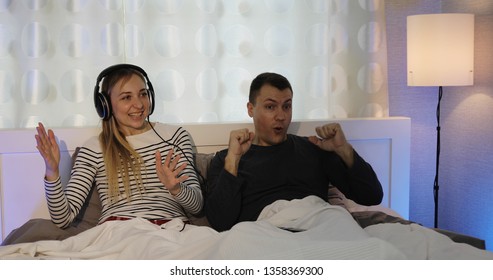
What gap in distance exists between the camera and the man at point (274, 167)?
6.63ft

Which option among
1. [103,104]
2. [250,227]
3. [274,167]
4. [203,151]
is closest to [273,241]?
[250,227]

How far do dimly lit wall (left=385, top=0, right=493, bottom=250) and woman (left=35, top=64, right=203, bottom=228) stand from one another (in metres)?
1.27

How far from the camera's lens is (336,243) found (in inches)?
57.8

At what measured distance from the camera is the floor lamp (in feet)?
8.24

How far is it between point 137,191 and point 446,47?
4.42 ft

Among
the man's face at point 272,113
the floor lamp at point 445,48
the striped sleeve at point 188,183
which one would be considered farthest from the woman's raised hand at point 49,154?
the floor lamp at point 445,48

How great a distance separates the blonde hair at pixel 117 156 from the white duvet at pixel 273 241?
7.5 inches

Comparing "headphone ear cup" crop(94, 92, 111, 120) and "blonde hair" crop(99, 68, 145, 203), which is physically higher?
"headphone ear cup" crop(94, 92, 111, 120)

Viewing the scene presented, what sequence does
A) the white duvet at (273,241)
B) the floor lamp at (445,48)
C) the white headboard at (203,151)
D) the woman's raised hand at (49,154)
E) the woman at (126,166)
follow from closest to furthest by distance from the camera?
the white duvet at (273,241), the woman's raised hand at (49,154), the woman at (126,166), the white headboard at (203,151), the floor lamp at (445,48)

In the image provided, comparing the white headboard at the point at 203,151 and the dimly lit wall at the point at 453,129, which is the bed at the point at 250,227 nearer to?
the white headboard at the point at 203,151

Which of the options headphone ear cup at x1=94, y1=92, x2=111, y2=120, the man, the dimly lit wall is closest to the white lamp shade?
the dimly lit wall

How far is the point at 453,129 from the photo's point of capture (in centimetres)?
287

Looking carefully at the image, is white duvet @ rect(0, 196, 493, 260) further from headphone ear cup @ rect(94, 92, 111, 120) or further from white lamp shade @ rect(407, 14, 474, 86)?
white lamp shade @ rect(407, 14, 474, 86)

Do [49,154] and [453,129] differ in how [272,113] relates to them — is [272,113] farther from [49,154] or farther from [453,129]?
[453,129]
